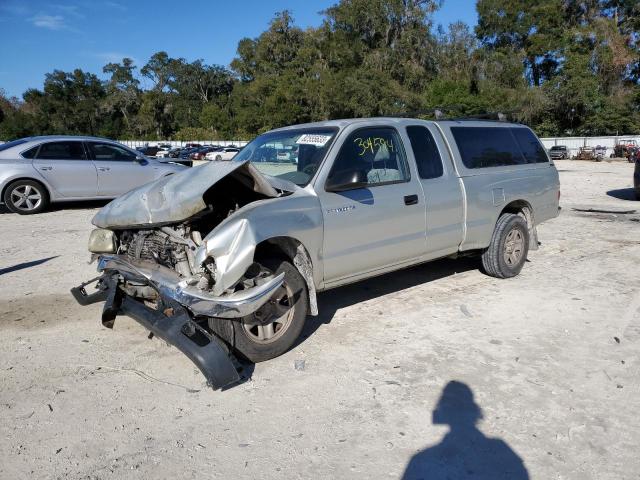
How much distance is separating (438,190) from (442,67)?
63.0 metres

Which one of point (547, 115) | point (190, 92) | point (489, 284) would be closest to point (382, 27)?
point (547, 115)

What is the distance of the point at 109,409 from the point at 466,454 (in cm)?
224

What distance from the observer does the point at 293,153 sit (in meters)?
4.89

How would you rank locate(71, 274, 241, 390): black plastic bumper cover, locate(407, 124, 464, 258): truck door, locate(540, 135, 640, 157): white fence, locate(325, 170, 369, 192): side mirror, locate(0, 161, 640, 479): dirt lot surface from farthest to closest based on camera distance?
1. locate(540, 135, 640, 157): white fence
2. locate(407, 124, 464, 258): truck door
3. locate(325, 170, 369, 192): side mirror
4. locate(71, 274, 241, 390): black plastic bumper cover
5. locate(0, 161, 640, 479): dirt lot surface

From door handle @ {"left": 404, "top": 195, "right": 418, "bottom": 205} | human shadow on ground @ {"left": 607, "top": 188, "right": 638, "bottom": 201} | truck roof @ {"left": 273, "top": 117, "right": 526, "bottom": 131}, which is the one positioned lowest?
human shadow on ground @ {"left": 607, "top": 188, "right": 638, "bottom": 201}

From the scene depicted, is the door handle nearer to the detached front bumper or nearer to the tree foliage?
the detached front bumper

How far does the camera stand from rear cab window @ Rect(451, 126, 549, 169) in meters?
5.79

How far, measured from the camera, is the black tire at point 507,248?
6.10 m

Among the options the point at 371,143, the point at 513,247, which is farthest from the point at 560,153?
the point at 371,143

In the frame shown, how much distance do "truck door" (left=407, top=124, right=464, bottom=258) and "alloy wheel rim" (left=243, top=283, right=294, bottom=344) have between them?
1.83 m

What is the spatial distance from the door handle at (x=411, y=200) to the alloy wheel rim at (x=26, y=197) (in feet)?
29.1

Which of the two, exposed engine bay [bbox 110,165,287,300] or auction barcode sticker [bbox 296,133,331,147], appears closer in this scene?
exposed engine bay [bbox 110,165,287,300]

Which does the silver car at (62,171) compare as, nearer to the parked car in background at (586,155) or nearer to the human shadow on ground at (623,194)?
the human shadow on ground at (623,194)

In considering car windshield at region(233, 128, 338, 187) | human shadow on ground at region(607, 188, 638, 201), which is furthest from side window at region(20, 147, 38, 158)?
human shadow on ground at region(607, 188, 638, 201)
